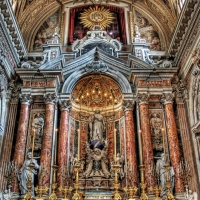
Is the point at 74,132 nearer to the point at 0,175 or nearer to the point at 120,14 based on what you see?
the point at 0,175

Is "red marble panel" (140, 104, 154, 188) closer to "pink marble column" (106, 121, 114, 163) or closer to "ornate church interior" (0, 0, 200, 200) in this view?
"ornate church interior" (0, 0, 200, 200)

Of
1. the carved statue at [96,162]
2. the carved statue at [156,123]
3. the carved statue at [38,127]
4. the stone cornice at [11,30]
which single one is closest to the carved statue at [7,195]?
the carved statue at [38,127]

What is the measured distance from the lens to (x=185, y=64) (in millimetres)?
14250

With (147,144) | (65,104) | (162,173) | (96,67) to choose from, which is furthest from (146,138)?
(96,67)

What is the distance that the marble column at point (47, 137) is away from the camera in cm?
1275

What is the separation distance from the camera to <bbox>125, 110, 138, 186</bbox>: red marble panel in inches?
523

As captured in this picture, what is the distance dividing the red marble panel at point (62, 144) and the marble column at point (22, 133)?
1618 millimetres

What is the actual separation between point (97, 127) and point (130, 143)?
82.3 inches

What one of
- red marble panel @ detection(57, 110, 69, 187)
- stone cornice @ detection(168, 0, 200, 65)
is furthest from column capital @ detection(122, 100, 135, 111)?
stone cornice @ detection(168, 0, 200, 65)

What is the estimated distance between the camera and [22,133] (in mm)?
13641

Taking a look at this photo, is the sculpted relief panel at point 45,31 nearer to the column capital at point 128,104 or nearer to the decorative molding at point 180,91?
the column capital at point 128,104

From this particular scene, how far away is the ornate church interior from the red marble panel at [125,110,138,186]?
0.16ft

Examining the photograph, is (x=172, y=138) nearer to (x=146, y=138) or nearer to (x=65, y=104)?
(x=146, y=138)

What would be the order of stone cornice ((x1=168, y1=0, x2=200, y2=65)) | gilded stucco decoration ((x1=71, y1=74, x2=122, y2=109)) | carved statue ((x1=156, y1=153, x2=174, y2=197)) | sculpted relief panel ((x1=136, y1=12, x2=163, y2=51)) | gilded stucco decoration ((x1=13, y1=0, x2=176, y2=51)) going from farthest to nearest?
sculpted relief panel ((x1=136, y1=12, x2=163, y2=51)) < gilded stucco decoration ((x1=13, y1=0, x2=176, y2=51)) < gilded stucco decoration ((x1=71, y1=74, x2=122, y2=109)) < stone cornice ((x1=168, y1=0, x2=200, y2=65)) < carved statue ((x1=156, y1=153, x2=174, y2=197))
